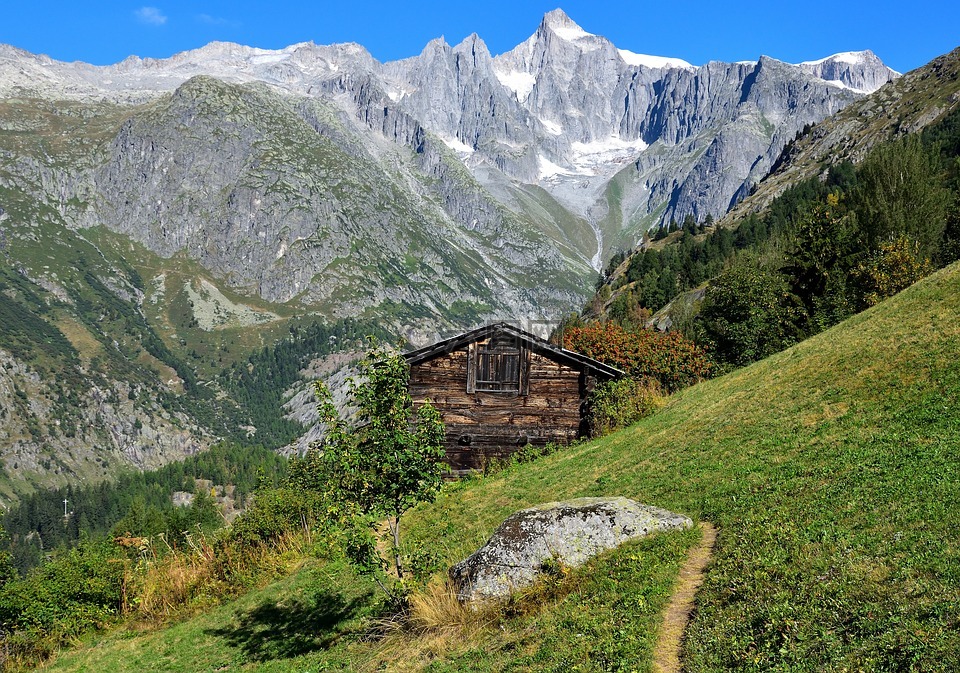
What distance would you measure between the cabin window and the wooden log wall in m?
0.35

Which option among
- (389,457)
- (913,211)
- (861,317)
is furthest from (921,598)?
(913,211)

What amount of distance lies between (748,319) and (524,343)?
17.9 m

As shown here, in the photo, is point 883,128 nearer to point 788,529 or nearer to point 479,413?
point 479,413

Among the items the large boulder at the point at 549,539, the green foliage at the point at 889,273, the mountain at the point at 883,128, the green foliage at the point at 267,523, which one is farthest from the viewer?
the mountain at the point at 883,128

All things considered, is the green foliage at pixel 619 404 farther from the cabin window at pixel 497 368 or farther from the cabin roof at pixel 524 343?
the cabin window at pixel 497 368

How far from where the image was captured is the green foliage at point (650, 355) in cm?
4022

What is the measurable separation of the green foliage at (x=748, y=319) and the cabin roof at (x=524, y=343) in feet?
40.0

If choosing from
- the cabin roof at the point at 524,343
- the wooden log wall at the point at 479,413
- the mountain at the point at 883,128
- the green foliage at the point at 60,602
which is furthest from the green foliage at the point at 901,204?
the mountain at the point at 883,128

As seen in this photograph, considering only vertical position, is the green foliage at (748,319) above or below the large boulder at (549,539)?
above

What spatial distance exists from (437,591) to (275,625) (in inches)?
230

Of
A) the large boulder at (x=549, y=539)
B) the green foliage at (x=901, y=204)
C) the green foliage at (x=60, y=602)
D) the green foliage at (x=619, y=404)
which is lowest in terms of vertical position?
the green foliage at (x=60, y=602)

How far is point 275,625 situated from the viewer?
1730 centimetres

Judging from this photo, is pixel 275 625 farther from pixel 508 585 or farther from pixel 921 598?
pixel 921 598

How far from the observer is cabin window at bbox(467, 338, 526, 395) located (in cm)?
3669
